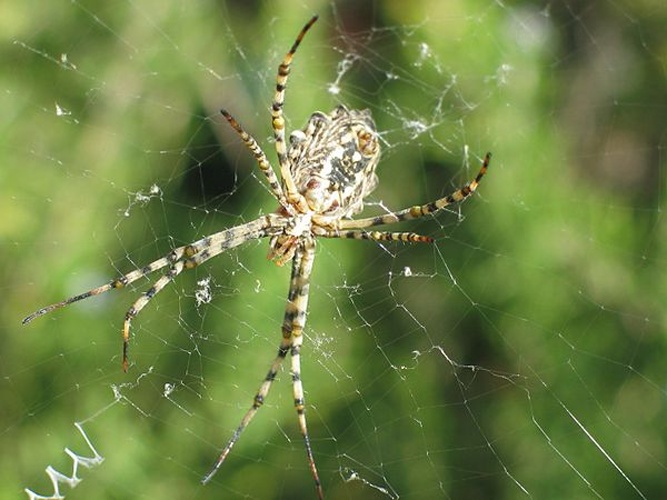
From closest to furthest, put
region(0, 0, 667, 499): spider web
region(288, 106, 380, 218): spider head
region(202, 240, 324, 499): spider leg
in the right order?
1. region(0, 0, 667, 499): spider web
2. region(202, 240, 324, 499): spider leg
3. region(288, 106, 380, 218): spider head

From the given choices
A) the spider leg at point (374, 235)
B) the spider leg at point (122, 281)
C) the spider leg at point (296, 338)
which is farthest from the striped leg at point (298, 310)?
the spider leg at point (122, 281)

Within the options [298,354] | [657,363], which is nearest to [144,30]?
[298,354]

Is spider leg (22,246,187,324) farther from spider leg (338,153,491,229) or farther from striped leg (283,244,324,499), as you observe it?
spider leg (338,153,491,229)

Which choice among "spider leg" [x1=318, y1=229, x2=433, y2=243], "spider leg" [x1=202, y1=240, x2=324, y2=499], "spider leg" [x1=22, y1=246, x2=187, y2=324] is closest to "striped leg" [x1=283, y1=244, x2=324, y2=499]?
"spider leg" [x1=202, y1=240, x2=324, y2=499]

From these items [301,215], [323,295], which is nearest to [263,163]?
[301,215]

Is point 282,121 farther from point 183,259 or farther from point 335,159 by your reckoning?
point 183,259

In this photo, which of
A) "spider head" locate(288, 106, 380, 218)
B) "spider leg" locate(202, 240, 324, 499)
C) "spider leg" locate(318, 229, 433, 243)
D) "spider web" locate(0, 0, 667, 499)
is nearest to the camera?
"spider web" locate(0, 0, 667, 499)

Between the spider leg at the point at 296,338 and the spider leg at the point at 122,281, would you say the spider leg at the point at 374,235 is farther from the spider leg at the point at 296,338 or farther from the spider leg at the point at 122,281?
the spider leg at the point at 122,281
